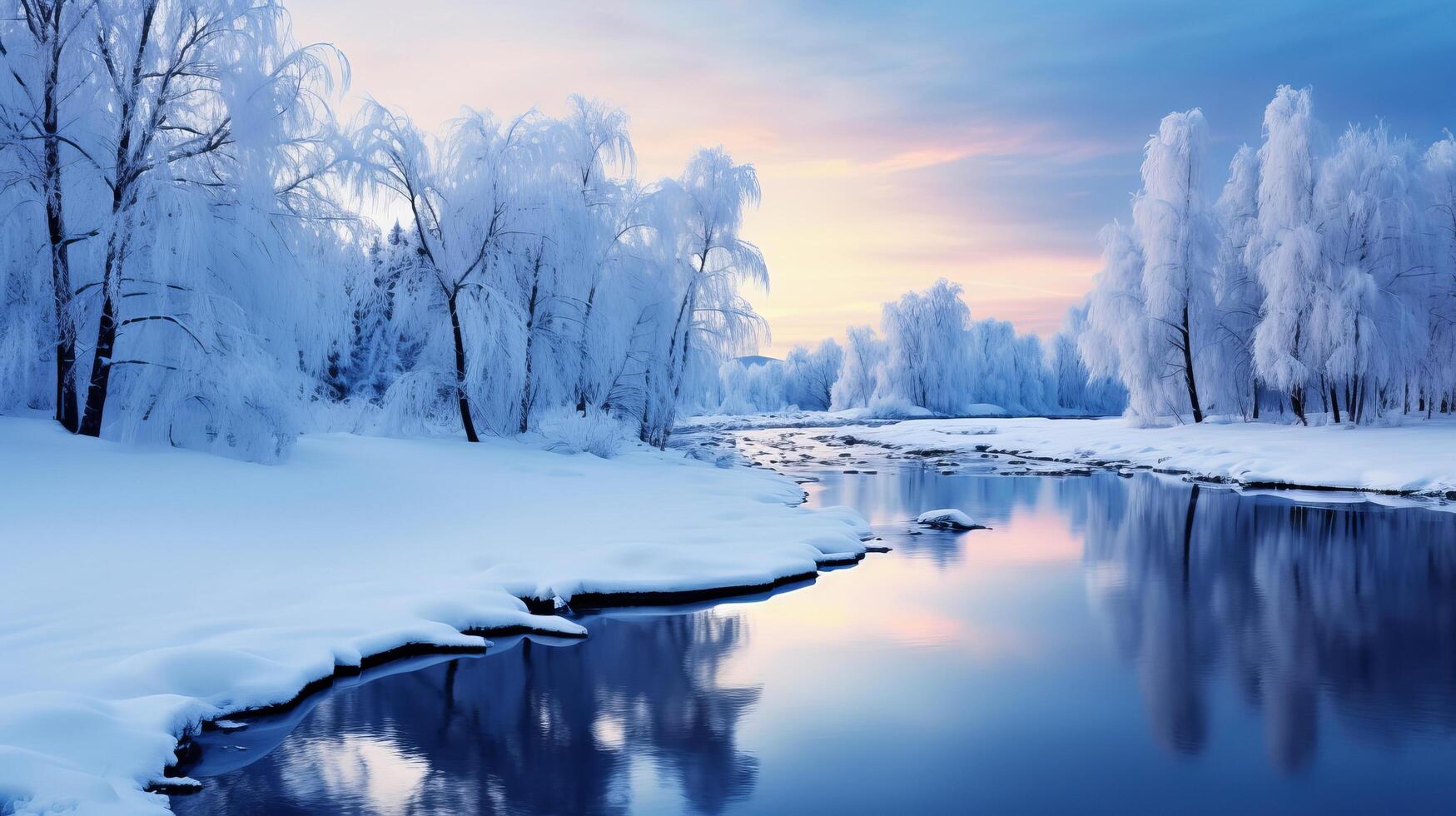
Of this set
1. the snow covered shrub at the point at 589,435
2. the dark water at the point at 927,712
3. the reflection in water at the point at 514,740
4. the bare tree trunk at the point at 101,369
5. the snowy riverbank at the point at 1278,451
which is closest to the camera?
the reflection in water at the point at 514,740

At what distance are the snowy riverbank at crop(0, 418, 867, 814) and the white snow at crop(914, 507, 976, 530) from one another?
73.8 inches

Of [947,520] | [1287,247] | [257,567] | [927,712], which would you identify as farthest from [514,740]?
[1287,247]

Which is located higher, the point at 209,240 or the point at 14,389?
the point at 209,240

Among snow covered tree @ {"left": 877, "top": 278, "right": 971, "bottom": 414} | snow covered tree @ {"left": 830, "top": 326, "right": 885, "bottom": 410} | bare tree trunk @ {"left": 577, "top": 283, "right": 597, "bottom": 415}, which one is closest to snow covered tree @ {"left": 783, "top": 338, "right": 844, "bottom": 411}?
snow covered tree @ {"left": 830, "top": 326, "right": 885, "bottom": 410}

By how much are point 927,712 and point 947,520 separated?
8.50m

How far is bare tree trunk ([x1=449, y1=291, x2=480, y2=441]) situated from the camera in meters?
15.9

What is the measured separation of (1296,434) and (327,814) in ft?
80.0

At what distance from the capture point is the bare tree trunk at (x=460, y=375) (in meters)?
15.9

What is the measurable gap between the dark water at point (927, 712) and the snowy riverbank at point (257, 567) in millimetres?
427

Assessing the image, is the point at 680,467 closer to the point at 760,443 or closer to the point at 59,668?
the point at 59,668

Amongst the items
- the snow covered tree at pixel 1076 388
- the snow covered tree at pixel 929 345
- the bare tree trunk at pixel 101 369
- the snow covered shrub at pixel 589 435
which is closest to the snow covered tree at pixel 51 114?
the bare tree trunk at pixel 101 369

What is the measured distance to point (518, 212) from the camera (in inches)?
650

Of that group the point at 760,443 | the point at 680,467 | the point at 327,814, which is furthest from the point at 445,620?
the point at 760,443

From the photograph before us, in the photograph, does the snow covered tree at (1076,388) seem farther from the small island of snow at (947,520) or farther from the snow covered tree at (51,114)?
the snow covered tree at (51,114)
